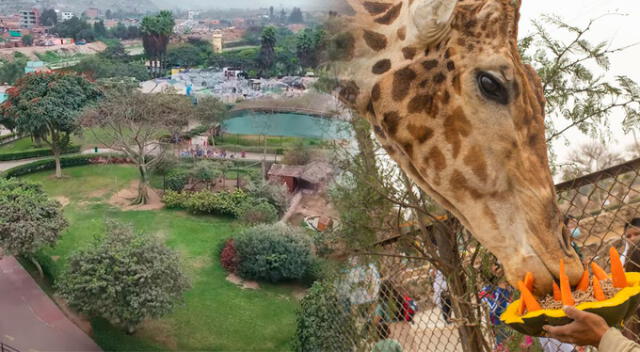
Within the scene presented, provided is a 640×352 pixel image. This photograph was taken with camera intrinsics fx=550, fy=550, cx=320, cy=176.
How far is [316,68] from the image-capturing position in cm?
71

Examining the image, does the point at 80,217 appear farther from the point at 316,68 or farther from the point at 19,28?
the point at 19,28

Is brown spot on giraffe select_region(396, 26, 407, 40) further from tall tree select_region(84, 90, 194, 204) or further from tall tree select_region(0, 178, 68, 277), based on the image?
tall tree select_region(84, 90, 194, 204)

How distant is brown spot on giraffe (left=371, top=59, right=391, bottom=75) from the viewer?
61cm

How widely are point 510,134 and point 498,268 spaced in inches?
19.6

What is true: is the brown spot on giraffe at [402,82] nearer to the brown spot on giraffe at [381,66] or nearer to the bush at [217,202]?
the brown spot on giraffe at [381,66]

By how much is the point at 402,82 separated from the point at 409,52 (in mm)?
34

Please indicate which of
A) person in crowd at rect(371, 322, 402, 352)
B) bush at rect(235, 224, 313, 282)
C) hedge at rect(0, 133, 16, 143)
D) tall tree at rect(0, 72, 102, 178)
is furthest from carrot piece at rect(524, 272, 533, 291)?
hedge at rect(0, 133, 16, 143)

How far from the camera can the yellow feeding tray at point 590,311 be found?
0.52m

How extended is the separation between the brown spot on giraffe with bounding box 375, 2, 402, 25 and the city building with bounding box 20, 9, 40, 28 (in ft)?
58.2

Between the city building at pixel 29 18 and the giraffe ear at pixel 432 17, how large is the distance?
17.8 m

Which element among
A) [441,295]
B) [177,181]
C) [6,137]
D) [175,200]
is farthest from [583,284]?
[6,137]

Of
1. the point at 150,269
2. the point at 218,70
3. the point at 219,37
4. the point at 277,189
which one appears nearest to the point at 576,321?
the point at 150,269

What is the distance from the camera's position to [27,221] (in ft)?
17.5

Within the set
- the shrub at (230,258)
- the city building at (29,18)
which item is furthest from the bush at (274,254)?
the city building at (29,18)
